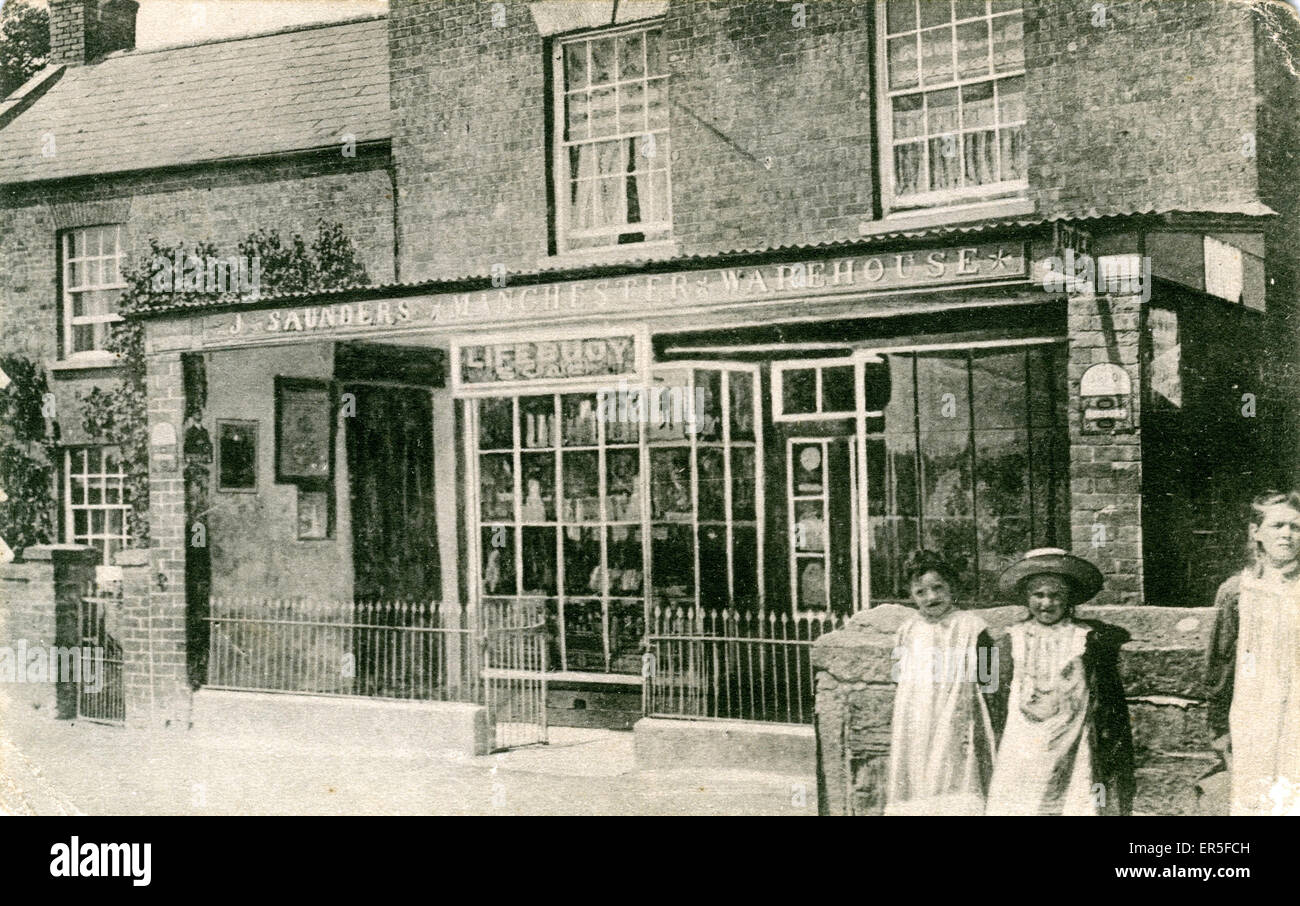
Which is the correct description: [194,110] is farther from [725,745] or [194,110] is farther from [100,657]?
[725,745]

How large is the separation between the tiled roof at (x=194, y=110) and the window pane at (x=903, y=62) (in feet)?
15.8

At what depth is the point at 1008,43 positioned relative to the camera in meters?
8.67

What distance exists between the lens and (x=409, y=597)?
32.4 ft

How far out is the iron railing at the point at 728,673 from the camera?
310 inches

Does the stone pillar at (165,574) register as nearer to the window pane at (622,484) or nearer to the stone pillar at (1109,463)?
the window pane at (622,484)

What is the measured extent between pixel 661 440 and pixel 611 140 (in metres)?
2.74

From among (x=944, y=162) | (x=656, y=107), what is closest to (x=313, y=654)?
(x=656, y=107)

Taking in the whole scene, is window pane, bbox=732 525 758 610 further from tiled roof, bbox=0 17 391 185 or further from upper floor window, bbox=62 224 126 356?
upper floor window, bbox=62 224 126 356

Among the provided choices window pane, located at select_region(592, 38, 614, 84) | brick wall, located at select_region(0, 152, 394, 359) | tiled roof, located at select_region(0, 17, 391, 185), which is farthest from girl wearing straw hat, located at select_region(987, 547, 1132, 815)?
tiled roof, located at select_region(0, 17, 391, 185)

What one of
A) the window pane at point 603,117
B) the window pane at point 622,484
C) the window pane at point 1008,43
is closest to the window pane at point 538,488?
the window pane at point 622,484

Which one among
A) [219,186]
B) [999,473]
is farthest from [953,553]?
[219,186]

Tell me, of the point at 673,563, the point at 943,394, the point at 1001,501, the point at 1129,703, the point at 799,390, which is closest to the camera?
the point at 1129,703

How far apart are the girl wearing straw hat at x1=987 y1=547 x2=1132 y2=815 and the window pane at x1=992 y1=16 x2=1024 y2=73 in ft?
13.3
